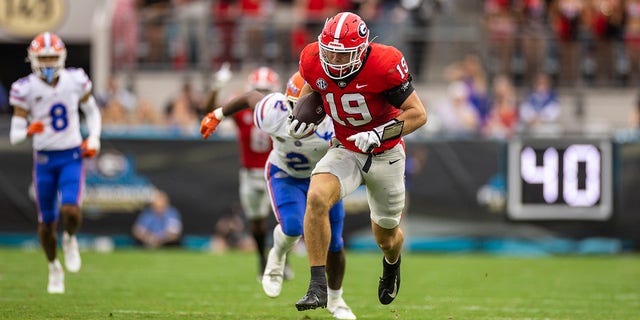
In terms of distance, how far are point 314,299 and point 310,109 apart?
126 centimetres

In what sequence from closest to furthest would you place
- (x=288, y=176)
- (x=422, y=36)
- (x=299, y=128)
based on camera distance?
(x=299, y=128) < (x=288, y=176) < (x=422, y=36)

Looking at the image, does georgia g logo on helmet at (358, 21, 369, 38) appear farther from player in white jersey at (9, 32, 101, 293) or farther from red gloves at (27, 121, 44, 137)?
red gloves at (27, 121, 44, 137)

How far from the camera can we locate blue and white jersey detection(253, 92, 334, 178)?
7.99 m

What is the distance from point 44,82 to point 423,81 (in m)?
8.34

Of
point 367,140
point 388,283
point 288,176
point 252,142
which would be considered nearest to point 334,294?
point 388,283

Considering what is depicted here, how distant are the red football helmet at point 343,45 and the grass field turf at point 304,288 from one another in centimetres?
186

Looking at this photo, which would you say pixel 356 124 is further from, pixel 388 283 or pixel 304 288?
pixel 304 288

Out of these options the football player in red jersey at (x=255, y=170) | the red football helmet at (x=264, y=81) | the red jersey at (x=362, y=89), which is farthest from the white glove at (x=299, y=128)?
the football player in red jersey at (x=255, y=170)

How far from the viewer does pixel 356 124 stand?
23.8 feet

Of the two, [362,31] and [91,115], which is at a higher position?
[362,31]

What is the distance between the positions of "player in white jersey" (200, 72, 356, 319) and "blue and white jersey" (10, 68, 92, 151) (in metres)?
2.04

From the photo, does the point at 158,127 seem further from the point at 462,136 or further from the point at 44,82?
the point at 44,82

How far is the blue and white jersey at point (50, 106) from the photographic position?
9539 mm

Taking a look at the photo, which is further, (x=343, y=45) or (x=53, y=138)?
(x=53, y=138)
